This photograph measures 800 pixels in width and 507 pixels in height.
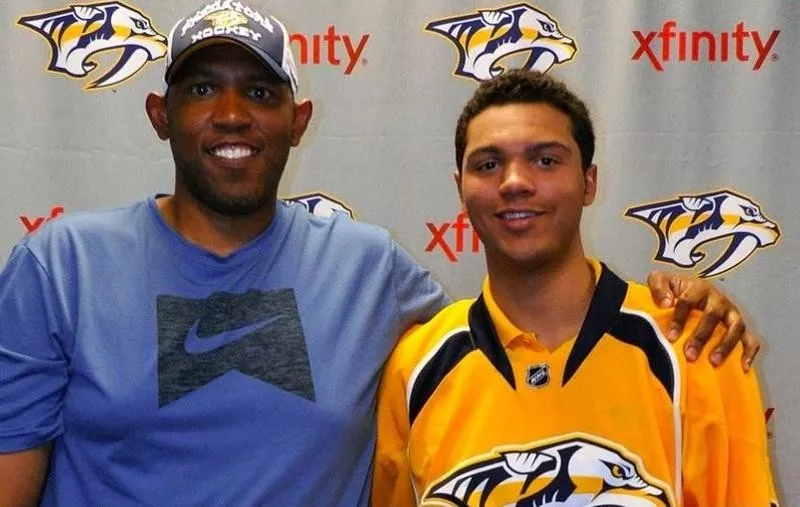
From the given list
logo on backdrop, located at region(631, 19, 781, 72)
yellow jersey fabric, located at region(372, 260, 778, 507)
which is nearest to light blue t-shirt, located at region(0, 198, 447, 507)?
yellow jersey fabric, located at region(372, 260, 778, 507)

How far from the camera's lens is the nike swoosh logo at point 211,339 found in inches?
38.3

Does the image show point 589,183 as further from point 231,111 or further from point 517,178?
point 231,111

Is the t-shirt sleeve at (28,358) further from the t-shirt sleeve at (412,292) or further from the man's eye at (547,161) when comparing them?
the man's eye at (547,161)

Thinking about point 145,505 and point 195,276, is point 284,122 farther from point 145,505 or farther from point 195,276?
point 145,505

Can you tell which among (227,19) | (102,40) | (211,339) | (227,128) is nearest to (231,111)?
(227,128)

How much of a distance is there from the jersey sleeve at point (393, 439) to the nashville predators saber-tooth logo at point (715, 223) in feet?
2.79

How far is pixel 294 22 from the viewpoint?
175cm

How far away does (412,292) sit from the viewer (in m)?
1.16

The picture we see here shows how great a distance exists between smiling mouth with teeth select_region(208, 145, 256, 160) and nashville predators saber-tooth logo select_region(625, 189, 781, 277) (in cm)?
101

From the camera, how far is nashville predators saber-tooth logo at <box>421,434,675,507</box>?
3.07 ft

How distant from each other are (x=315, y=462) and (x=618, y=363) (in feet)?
1.19

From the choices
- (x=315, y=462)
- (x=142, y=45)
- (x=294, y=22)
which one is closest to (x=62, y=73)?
(x=142, y=45)

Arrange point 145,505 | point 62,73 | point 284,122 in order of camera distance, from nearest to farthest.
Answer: point 145,505 → point 284,122 → point 62,73

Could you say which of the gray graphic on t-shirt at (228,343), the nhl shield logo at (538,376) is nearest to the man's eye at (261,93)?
the gray graphic on t-shirt at (228,343)
